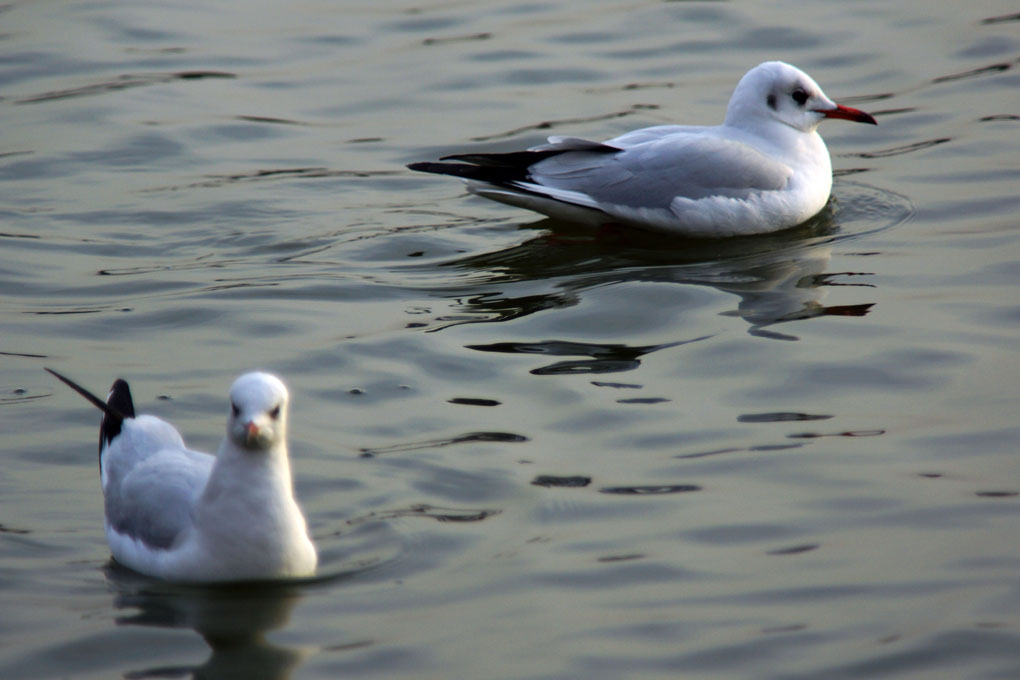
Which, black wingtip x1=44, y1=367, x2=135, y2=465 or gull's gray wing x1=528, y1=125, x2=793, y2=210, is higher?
gull's gray wing x1=528, y1=125, x2=793, y2=210

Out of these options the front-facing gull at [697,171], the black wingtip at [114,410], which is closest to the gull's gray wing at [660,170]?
the front-facing gull at [697,171]

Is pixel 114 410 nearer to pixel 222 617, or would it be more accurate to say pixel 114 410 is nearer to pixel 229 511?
pixel 229 511

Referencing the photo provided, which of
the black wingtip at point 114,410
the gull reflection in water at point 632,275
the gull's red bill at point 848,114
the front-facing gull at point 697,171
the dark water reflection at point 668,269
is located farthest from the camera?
the gull's red bill at point 848,114

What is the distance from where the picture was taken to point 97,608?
4508mm

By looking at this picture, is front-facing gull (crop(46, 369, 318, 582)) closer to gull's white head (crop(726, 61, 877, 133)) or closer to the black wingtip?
the black wingtip

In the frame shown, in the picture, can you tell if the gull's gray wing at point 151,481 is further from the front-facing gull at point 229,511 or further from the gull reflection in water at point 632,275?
the gull reflection in water at point 632,275

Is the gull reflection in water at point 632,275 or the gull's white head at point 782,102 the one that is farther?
the gull's white head at point 782,102

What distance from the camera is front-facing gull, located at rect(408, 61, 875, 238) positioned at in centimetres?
800

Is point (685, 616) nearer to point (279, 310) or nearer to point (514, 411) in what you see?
point (514, 411)

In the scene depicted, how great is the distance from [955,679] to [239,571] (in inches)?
89.7

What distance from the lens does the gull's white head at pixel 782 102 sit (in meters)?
8.41

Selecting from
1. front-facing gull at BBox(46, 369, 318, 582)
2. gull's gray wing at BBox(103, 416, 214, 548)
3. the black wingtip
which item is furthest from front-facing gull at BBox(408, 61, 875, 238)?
front-facing gull at BBox(46, 369, 318, 582)

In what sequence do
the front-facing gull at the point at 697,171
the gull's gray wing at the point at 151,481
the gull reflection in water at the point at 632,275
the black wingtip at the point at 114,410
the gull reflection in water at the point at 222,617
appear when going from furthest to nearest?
the front-facing gull at the point at 697,171, the gull reflection in water at the point at 632,275, the black wingtip at the point at 114,410, the gull's gray wing at the point at 151,481, the gull reflection in water at the point at 222,617

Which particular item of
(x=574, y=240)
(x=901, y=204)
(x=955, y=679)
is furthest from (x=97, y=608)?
(x=901, y=204)
